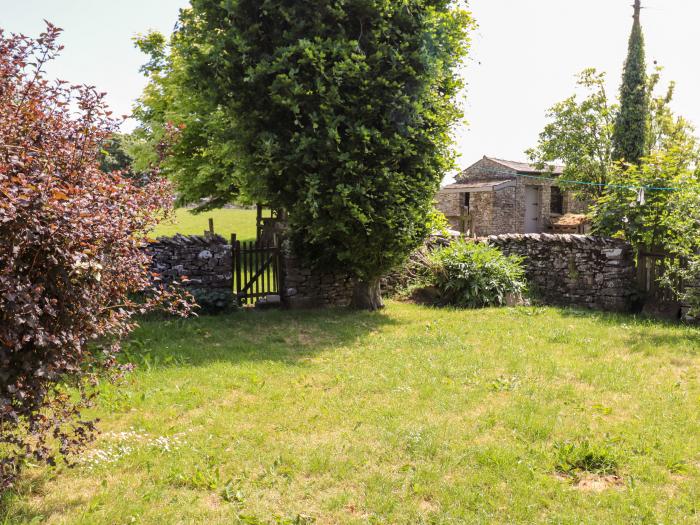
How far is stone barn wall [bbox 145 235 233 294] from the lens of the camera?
37.9 feet

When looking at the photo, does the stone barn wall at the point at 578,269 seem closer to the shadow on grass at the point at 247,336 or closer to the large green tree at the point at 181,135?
the shadow on grass at the point at 247,336

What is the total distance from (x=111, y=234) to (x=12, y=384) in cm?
124

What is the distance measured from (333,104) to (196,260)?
4610 mm

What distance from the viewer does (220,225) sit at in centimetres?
3631

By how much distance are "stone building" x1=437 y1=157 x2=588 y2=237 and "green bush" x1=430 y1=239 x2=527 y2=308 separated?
13.3 metres

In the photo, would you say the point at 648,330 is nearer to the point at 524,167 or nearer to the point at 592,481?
the point at 592,481

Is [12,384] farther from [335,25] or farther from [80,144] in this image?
[335,25]

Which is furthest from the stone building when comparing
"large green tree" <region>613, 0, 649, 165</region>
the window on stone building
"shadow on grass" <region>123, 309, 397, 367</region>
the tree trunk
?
"shadow on grass" <region>123, 309, 397, 367</region>

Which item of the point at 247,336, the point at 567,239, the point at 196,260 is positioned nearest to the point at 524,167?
the point at 567,239

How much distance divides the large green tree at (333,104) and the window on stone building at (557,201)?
20680 millimetres

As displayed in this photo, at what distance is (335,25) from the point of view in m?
11.6

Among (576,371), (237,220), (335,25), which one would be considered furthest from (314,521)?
(237,220)

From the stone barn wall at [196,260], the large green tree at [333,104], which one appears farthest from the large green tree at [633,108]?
the stone barn wall at [196,260]

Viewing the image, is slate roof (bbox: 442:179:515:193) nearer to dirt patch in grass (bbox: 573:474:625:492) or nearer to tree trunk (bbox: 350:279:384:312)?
tree trunk (bbox: 350:279:384:312)
